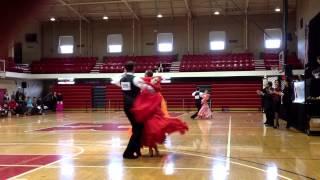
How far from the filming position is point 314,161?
7914 mm

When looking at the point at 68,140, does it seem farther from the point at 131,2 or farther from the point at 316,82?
the point at 131,2

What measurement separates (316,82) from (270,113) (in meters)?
2.96

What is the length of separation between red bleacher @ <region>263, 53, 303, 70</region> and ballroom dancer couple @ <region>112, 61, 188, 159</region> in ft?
75.4

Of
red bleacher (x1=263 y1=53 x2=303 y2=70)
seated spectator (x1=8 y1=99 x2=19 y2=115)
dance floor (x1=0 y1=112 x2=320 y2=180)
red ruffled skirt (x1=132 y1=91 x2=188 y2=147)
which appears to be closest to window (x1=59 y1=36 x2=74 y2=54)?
seated spectator (x1=8 y1=99 x2=19 y2=115)

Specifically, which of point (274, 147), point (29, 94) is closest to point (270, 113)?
point (274, 147)

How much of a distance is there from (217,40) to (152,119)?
2830 cm

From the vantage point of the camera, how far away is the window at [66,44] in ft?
126

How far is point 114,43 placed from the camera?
37625mm

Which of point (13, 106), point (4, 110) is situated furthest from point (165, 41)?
point (4, 110)

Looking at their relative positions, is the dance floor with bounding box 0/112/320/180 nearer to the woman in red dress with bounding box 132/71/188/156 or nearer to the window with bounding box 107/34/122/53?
the woman in red dress with bounding box 132/71/188/156

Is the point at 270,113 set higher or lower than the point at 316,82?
lower

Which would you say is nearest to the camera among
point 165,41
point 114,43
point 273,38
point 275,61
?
→ point 275,61

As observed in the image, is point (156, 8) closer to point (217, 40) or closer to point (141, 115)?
point (217, 40)

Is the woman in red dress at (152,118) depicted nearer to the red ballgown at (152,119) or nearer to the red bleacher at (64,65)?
the red ballgown at (152,119)
